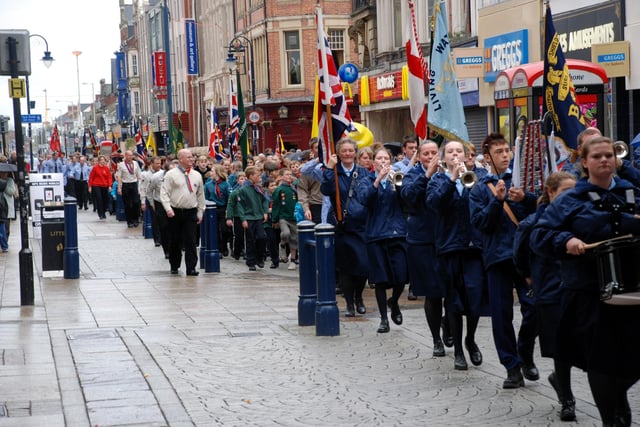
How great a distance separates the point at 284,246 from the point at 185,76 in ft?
201

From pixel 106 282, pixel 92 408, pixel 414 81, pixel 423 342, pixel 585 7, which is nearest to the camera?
pixel 92 408

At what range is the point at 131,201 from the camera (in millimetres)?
30672

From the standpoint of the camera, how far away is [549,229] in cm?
664

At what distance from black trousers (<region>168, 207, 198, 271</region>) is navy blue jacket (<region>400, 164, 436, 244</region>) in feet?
26.1

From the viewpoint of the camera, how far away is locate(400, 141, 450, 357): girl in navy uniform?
995cm

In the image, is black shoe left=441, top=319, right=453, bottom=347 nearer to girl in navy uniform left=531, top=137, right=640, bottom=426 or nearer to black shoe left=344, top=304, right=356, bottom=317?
black shoe left=344, top=304, right=356, bottom=317

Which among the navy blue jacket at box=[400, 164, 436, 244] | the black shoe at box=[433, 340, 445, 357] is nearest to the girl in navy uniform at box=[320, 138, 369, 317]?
the navy blue jacket at box=[400, 164, 436, 244]

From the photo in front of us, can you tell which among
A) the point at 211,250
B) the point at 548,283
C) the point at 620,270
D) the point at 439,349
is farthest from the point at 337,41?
the point at 620,270

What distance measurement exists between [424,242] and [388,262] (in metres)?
1.25

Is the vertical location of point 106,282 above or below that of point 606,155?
below

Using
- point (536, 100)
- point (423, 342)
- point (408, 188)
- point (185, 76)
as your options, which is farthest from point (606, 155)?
point (185, 76)

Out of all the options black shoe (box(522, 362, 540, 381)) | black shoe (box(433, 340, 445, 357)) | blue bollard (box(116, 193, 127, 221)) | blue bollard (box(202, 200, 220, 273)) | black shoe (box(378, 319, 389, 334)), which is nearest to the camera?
black shoe (box(522, 362, 540, 381))

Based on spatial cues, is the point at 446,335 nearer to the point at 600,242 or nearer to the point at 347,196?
the point at 347,196

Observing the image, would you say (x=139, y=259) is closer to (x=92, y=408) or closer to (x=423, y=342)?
(x=423, y=342)
